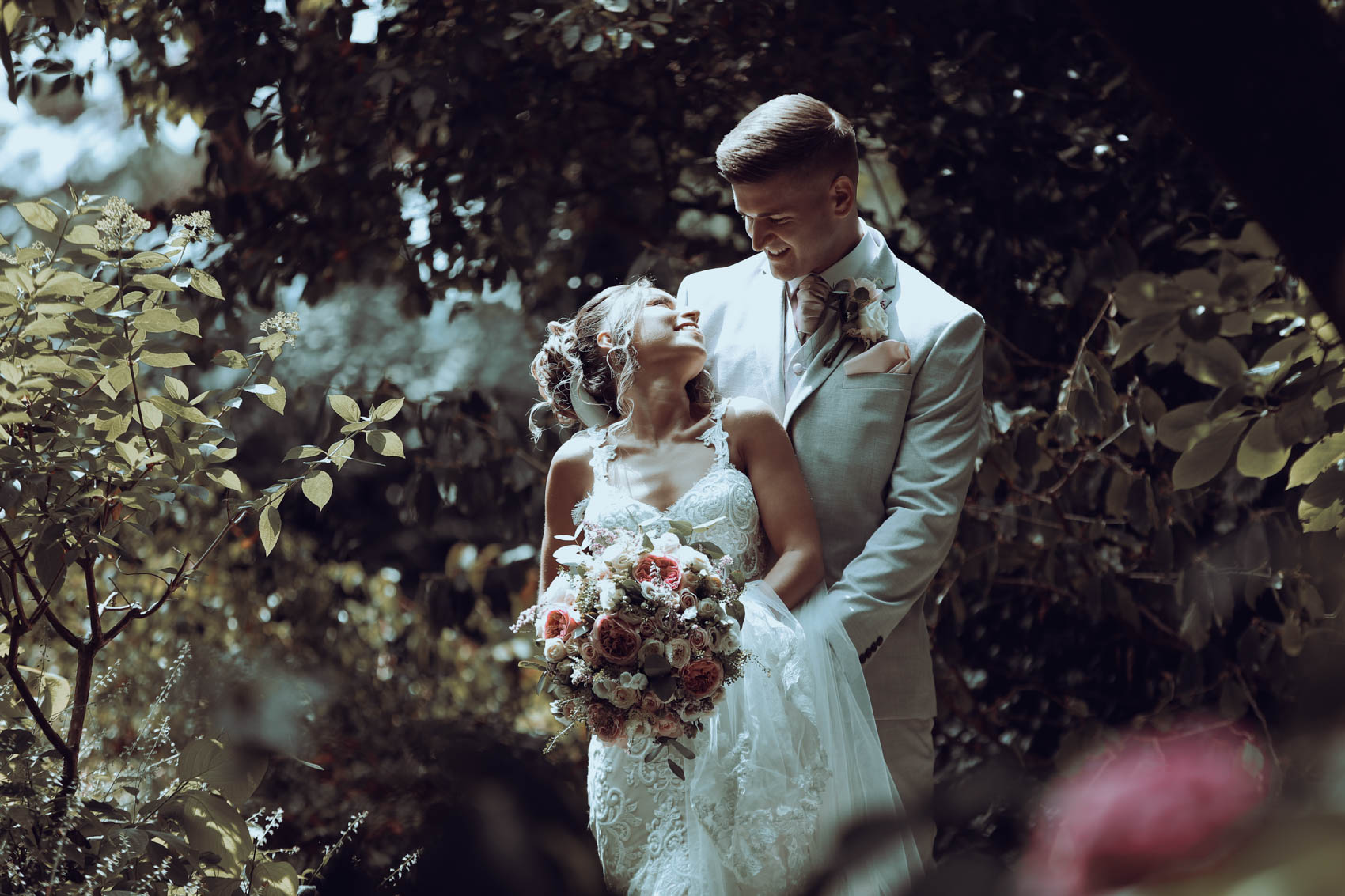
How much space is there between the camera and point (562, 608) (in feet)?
6.71

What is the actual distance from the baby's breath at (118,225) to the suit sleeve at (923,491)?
138cm

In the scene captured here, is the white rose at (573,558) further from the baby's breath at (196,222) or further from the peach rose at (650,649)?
the baby's breath at (196,222)

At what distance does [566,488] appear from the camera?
2.52 meters

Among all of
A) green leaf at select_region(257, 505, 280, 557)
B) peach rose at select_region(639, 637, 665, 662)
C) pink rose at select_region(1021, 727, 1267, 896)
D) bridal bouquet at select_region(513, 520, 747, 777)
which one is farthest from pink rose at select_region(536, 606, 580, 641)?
pink rose at select_region(1021, 727, 1267, 896)

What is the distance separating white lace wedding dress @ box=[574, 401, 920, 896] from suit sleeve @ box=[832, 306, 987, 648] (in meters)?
0.08

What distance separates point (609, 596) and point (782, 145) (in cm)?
100

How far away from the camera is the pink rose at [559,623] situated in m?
2.01

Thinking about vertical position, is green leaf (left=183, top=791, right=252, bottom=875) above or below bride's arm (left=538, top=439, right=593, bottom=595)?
below

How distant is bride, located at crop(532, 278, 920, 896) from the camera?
2107mm

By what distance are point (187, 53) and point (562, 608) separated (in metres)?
3.05

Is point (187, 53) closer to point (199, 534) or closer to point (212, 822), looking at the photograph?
point (199, 534)

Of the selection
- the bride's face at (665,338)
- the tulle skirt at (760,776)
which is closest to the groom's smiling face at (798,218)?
the bride's face at (665,338)

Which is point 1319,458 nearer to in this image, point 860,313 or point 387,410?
point 860,313

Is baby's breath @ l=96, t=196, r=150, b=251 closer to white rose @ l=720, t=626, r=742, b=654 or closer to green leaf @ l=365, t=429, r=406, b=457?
green leaf @ l=365, t=429, r=406, b=457
